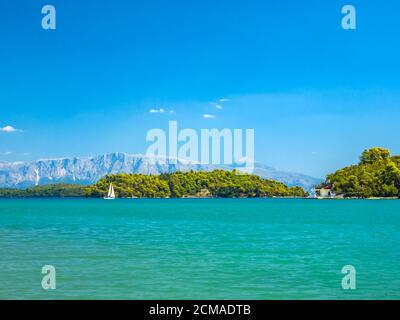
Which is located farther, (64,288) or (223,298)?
(64,288)

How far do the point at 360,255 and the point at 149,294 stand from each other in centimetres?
2062

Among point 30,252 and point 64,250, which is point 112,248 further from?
point 30,252

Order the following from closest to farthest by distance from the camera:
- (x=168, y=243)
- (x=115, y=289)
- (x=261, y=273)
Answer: (x=115, y=289) < (x=261, y=273) < (x=168, y=243)
